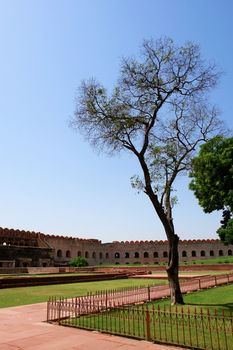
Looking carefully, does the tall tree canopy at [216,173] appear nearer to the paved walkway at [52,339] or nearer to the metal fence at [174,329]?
the metal fence at [174,329]

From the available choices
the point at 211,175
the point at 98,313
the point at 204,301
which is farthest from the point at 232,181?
the point at 98,313

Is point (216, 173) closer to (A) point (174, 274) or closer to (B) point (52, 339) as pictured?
(A) point (174, 274)

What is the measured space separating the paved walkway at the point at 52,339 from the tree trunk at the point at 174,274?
4.28 meters

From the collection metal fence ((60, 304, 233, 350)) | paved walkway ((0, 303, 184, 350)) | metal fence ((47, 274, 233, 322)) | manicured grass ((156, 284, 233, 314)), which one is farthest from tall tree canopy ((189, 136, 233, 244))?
paved walkway ((0, 303, 184, 350))

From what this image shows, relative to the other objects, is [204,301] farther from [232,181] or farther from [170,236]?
[232,181]

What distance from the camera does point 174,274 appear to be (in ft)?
37.9

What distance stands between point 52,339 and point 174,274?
5430mm

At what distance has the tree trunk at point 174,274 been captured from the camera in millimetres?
11250

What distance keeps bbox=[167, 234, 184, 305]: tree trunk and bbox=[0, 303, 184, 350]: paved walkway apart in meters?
4.28

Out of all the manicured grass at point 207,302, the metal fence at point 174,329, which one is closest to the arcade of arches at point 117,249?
the manicured grass at point 207,302

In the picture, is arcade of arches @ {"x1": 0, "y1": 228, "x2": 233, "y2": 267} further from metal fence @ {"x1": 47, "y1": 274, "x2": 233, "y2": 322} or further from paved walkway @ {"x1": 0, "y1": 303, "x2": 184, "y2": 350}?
paved walkway @ {"x1": 0, "y1": 303, "x2": 184, "y2": 350}

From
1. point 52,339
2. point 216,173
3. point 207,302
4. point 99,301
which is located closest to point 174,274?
point 207,302

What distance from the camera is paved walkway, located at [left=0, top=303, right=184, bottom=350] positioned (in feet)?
21.5

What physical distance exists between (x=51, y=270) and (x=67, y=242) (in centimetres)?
2112
